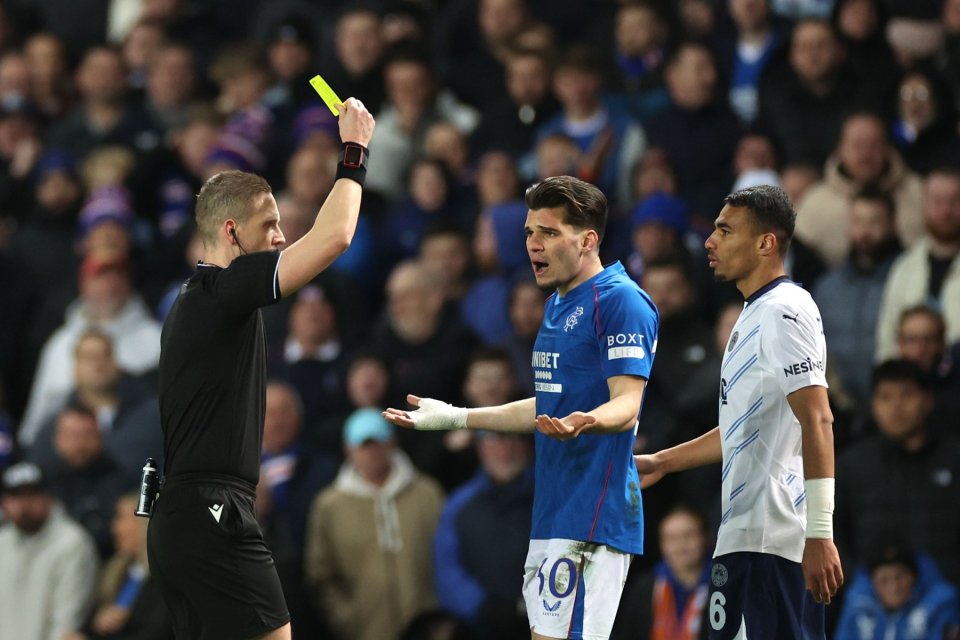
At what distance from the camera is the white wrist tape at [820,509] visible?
647cm

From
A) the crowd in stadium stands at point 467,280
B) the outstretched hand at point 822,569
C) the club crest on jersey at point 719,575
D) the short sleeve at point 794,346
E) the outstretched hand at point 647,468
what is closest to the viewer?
the outstretched hand at point 822,569

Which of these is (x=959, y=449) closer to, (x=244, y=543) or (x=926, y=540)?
(x=926, y=540)

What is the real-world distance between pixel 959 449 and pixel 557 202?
4382 mm

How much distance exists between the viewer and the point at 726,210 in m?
7.02

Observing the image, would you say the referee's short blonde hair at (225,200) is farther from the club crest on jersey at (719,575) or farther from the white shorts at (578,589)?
the club crest on jersey at (719,575)

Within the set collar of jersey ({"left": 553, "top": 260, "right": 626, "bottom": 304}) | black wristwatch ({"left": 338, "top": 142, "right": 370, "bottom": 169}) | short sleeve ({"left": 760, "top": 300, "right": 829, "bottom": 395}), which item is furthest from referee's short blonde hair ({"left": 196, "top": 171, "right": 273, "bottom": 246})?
short sleeve ({"left": 760, "top": 300, "right": 829, "bottom": 395})

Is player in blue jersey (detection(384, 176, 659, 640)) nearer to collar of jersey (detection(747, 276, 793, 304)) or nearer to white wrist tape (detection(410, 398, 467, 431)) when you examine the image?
white wrist tape (detection(410, 398, 467, 431))

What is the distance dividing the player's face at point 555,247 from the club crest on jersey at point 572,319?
150mm

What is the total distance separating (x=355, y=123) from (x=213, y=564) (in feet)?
6.05

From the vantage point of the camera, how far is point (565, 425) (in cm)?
623

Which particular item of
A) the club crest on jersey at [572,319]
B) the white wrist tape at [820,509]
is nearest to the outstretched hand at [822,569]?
the white wrist tape at [820,509]

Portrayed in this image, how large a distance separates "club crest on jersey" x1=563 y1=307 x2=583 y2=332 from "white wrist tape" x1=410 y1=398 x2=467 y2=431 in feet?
1.84

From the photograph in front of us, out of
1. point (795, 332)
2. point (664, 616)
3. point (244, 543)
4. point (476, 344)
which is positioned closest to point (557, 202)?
point (795, 332)

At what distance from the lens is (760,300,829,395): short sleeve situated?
262 inches
